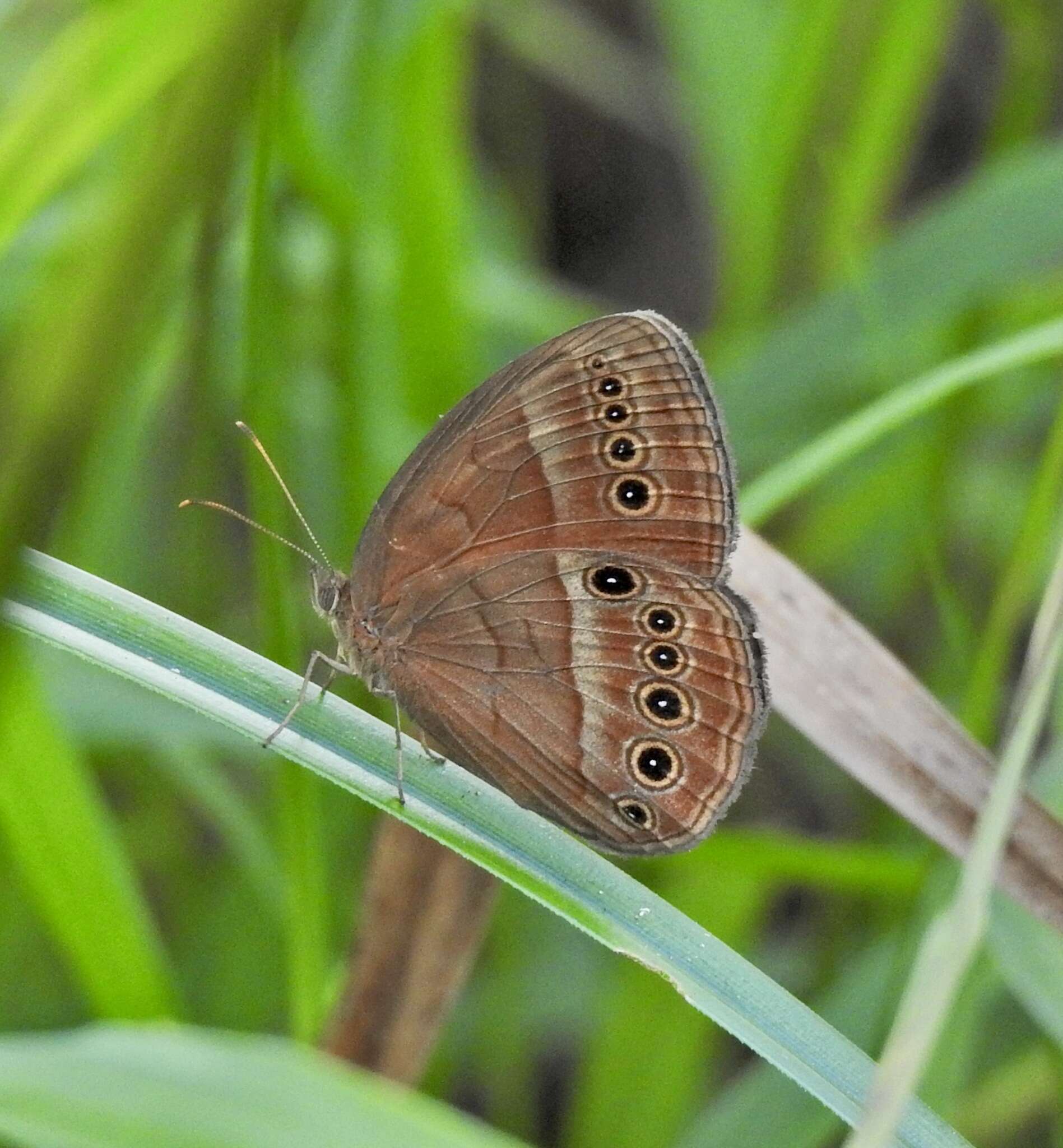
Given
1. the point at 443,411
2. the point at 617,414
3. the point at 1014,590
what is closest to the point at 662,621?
the point at 617,414

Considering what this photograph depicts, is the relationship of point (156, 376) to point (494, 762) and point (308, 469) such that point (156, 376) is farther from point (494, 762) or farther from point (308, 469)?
point (494, 762)

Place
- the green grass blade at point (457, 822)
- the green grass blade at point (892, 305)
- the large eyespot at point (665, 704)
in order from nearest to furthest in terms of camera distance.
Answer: the green grass blade at point (457, 822) → the large eyespot at point (665, 704) → the green grass blade at point (892, 305)

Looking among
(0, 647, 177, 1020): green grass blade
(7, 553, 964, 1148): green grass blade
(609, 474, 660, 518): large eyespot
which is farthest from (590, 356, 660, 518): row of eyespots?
(0, 647, 177, 1020): green grass blade

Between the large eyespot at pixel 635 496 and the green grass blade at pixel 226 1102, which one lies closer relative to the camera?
the green grass blade at pixel 226 1102

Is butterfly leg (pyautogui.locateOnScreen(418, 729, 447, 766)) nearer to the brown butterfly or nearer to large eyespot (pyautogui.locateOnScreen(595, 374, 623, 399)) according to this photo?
the brown butterfly

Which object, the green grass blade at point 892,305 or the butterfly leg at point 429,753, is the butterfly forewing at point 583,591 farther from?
the green grass blade at point 892,305

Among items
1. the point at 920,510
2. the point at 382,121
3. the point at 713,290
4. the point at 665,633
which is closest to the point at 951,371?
the point at 665,633

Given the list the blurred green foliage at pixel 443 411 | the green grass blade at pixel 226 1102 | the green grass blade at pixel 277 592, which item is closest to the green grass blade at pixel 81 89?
the blurred green foliage at pixel 443 411
